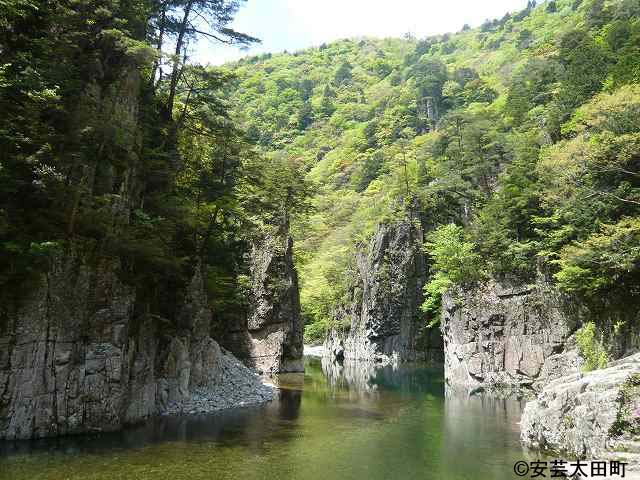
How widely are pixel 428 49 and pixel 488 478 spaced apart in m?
164

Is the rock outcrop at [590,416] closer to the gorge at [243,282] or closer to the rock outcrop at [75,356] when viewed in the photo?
the gorge at [243,282]

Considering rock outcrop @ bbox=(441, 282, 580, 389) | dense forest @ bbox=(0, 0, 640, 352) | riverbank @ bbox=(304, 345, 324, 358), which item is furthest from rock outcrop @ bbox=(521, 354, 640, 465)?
riverbank @ bbox=(304, 345, 324, 358)

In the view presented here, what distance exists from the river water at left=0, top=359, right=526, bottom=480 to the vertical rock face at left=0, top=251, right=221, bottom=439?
2.37ft

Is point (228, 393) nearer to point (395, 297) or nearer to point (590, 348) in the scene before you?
point (590, 348)

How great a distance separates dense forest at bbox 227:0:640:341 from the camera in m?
24.9

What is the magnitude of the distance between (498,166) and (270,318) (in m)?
25.3

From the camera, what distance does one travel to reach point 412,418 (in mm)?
22250

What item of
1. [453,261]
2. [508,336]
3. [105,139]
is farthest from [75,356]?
[453,261]

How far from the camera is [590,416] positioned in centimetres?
1391

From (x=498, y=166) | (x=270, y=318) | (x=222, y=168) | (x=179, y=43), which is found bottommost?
(x=270, y=318)

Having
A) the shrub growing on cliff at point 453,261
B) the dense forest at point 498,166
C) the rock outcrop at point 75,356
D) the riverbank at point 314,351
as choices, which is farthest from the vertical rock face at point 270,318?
the riverbank at point 314,351

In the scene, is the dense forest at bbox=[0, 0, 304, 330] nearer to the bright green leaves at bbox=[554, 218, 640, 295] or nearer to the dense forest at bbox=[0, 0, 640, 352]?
the dense forest at bbox=[0, 0, 640, 352]

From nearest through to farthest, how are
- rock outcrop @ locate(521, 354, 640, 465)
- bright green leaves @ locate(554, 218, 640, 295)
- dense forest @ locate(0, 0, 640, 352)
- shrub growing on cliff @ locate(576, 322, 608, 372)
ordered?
rock outcrop @ locate(521, 354, 640, 465), dense forest @ locate(0, 0, 640, 352), bright green leaves @ locate(554, 218, 640, 295), shrub growing on cliff @ locate(576, 322, 608, 372)

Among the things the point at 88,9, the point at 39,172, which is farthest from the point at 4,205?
the point at 88,9
